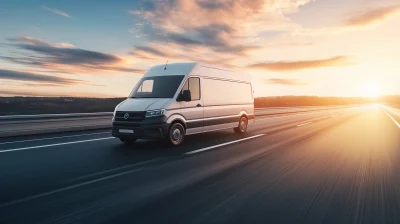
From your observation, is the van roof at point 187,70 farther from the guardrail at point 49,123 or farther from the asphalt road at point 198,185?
the guardrail at point 49,123

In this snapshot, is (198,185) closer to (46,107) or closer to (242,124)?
(242,124)

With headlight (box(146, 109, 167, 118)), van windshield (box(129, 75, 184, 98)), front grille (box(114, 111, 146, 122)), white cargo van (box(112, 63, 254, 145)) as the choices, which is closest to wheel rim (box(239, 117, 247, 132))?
white cargo van (box(112, 63, 254, 145))

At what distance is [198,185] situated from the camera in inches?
200

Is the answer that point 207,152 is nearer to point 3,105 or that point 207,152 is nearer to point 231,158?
point 231,158

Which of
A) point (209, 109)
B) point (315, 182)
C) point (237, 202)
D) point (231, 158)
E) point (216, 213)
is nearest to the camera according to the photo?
point (216, 213)

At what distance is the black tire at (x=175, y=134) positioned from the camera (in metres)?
9.14

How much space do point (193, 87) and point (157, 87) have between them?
1144 millimetres

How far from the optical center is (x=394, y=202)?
432 cm

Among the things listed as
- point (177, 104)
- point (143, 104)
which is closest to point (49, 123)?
point (143, 104)

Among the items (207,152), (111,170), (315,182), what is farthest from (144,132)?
(315,182)

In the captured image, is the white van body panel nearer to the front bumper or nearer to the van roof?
the front bumper

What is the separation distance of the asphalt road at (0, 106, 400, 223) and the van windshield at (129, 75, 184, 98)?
5.68 ft

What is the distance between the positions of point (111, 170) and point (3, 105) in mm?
59740

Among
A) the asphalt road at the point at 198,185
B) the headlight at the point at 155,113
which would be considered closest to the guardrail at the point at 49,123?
the asphalt road at the point at 198,185
